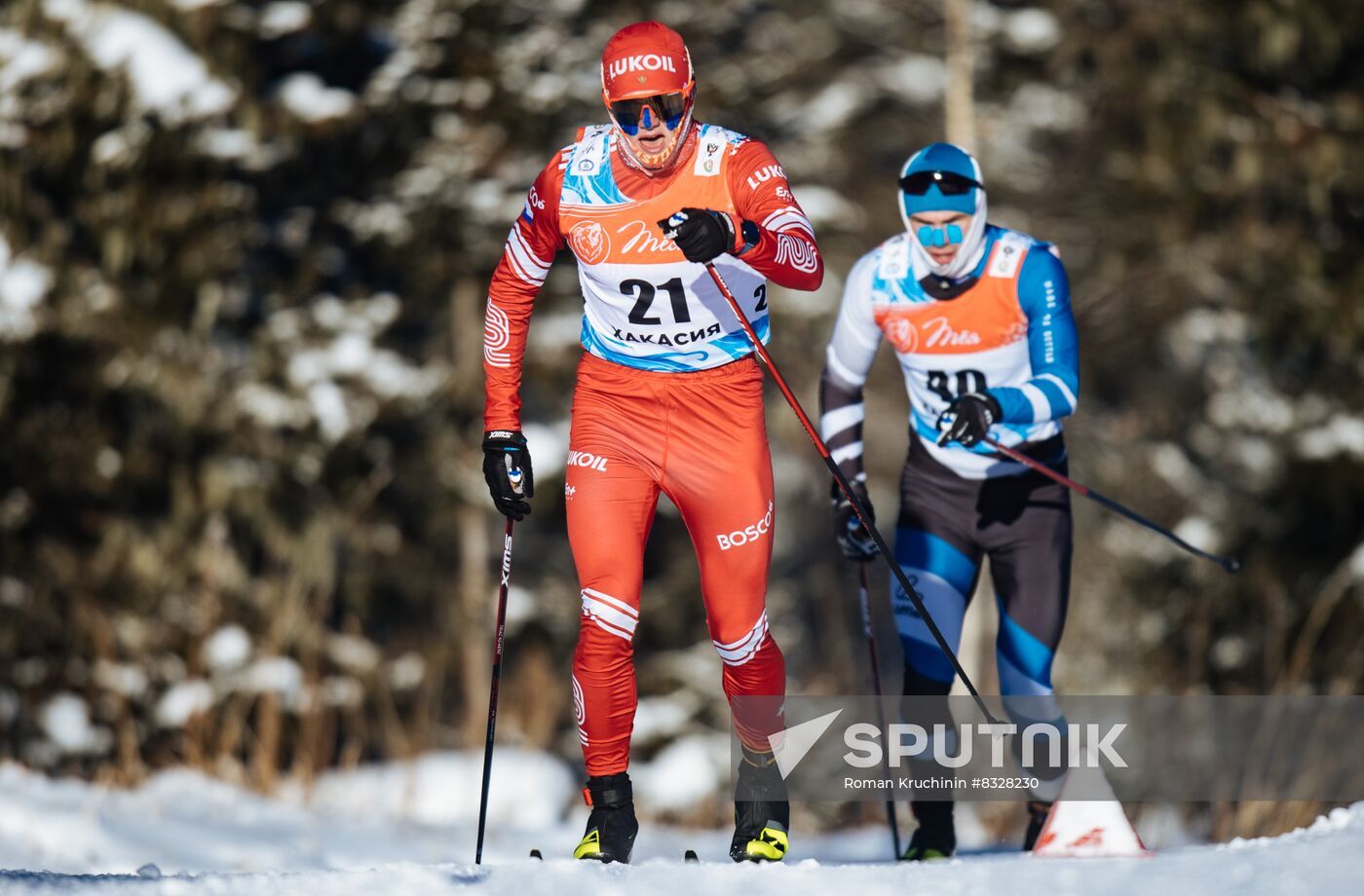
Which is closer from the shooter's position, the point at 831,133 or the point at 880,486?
the point at 831,133

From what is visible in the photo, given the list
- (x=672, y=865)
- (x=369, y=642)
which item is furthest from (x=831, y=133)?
(x=672, y=865)

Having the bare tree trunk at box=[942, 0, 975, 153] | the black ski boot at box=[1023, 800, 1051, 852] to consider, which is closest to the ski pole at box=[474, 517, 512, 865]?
the black ski boot at box=[1023, 800, 1051, 852]

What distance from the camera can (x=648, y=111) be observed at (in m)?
4.61

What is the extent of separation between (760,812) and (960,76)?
9.72 meters

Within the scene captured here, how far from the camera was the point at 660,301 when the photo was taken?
4801 mm

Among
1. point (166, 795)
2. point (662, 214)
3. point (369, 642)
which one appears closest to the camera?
point (662, 214)

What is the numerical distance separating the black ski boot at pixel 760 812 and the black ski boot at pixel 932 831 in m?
0.76

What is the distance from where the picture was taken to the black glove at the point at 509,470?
4.95 metres

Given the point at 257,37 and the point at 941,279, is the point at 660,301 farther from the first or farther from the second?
the point at 257,37

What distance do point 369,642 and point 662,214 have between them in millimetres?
10173

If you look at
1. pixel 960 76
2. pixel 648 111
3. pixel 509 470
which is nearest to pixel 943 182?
pixel 648 111

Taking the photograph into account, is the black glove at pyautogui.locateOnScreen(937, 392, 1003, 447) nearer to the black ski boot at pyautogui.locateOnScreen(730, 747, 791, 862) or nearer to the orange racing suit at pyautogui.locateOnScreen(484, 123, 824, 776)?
the orange racing suit at pyautogui.locateOnScreen(484, 123, 824, 776)

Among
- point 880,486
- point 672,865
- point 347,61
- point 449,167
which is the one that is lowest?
point 672,865

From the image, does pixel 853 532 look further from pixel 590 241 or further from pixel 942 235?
pixel 590 241
